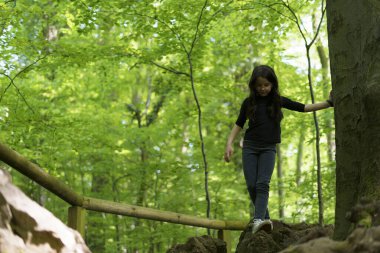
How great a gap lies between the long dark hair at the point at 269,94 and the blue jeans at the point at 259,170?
1.04 feet

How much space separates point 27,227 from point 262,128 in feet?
8.60

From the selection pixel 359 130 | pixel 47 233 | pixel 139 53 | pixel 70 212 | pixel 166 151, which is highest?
pixel 139 53

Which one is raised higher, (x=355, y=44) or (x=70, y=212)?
(x=355, y=44)

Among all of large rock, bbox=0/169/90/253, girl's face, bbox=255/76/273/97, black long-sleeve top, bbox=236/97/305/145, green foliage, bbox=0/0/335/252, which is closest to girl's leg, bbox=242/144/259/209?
black long-sleeve top, bbox=236/97/305/145

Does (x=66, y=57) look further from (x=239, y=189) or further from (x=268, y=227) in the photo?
(x=239, y=189)

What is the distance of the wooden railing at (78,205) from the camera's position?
2623 millimetres

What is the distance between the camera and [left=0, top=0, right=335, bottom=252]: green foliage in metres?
7.10

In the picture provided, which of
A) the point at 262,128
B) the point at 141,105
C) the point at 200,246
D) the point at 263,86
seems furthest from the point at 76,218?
the point at 141,105

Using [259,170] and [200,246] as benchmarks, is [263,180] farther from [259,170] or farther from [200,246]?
[200,246]

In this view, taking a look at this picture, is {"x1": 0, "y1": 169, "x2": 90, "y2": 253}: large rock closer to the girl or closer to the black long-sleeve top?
the girl

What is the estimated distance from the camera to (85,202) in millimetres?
3441

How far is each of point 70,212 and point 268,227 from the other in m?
1.86

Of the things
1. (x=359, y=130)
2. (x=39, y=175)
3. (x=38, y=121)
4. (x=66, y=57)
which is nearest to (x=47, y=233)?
(x=39, y=175)

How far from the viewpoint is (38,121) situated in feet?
22.6
